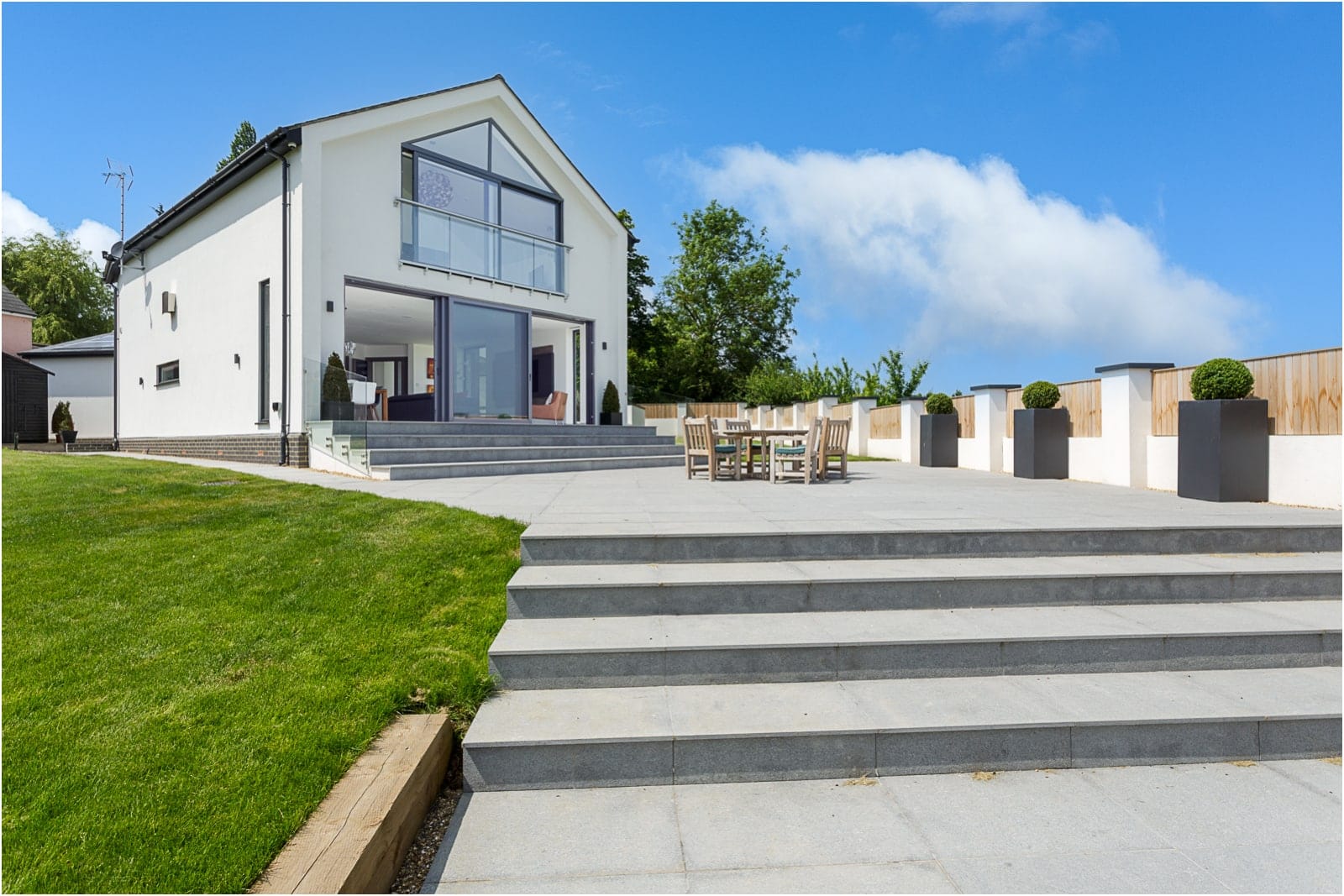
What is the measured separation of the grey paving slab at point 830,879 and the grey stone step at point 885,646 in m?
1.14

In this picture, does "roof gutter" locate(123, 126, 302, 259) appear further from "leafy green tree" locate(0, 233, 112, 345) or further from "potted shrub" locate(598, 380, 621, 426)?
"leafy green tree" locate(0, 233, 112, 345)

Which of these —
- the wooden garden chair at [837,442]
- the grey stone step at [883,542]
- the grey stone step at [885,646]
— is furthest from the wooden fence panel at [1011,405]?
the grey stone step at [885,646]

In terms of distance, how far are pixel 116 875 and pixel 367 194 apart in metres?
Answer: 13.4

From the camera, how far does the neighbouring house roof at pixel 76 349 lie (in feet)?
71.2

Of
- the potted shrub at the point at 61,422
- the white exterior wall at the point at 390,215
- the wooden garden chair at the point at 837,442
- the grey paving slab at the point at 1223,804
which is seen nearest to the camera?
the grey paving slab at the point at 1223,804

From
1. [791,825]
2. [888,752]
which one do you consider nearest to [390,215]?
[888,752]

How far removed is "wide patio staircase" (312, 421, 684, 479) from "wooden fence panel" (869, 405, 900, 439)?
4829mm

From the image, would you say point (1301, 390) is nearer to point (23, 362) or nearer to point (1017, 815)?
point (1017, 815)

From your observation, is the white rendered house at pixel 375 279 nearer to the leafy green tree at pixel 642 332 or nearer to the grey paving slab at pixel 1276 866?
the grey paving slab at pixel 1276 866

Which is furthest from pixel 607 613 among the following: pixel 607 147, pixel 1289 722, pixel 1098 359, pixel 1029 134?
pixel 1029 134

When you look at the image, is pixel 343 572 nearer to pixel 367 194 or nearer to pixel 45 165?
pixel 367 194

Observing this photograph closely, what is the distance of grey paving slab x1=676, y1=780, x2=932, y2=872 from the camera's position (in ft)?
7.56

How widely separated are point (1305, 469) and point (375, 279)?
13734 millimetres

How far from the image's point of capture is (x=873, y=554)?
4.45 metres
